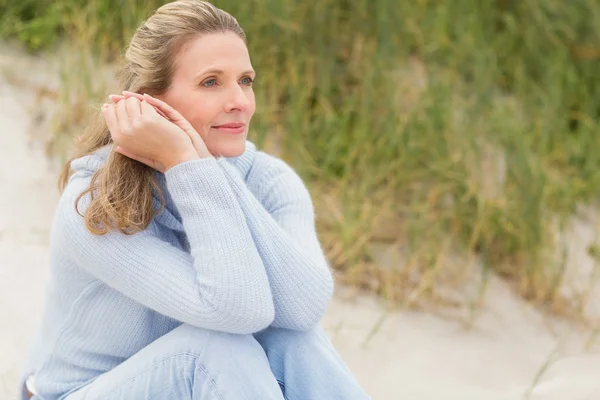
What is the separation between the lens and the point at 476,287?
379cm

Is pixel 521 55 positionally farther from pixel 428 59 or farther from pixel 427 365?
pixel 427 365

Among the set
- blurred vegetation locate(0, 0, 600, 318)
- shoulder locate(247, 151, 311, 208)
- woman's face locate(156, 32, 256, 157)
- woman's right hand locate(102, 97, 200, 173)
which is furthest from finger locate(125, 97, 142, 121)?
blurred vegetation locate(0, 0, 600, 318)

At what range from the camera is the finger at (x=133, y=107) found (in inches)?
77.2

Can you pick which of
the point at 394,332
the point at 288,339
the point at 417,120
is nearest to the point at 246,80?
the point at 288,339

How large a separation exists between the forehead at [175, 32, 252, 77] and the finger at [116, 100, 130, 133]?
0.15 metres

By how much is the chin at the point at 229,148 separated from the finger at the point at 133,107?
0.22 m

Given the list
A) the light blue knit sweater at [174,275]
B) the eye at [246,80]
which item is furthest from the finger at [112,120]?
the eye at [246,80]

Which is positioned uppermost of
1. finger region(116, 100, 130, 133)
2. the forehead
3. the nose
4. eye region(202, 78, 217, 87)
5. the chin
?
the forehead

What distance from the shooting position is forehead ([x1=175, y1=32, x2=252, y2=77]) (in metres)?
2.03

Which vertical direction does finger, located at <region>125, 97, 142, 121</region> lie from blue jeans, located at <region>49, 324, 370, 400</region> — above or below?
above

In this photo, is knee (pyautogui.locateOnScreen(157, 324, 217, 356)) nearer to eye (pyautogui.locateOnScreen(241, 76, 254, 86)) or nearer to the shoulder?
the shoulder

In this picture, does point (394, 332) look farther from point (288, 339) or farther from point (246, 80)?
point (246, 80)

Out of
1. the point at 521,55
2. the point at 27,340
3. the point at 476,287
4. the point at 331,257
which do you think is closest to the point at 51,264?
the point at 27,340

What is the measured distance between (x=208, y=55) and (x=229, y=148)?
8.7 inches
